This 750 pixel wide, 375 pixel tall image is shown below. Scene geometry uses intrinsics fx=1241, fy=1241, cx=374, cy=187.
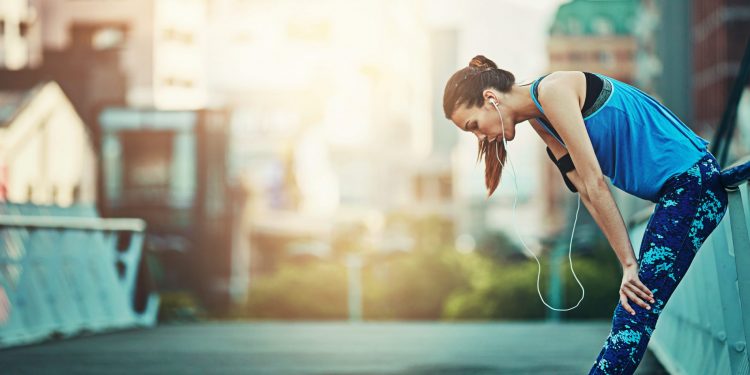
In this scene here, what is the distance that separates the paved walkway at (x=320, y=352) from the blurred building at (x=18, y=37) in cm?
2686

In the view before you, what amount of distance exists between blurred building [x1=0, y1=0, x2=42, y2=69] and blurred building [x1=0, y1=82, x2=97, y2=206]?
2521 mm

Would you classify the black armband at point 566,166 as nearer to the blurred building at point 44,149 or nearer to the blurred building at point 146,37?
the blurred building at point 44,149

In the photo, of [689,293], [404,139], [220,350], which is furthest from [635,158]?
[404,139]

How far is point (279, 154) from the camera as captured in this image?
54500 mm

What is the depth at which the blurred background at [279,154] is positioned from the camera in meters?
29.6

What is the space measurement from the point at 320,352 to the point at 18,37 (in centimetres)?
3227

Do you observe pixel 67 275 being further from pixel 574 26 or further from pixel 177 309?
pixel 574 26

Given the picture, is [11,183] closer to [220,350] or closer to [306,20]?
[220,350]

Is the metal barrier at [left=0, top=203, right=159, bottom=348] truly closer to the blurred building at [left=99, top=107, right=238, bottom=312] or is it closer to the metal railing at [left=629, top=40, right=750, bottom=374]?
the metal railing at [left=629, top=40, right=750, bottom=374]

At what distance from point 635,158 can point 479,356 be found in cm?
550

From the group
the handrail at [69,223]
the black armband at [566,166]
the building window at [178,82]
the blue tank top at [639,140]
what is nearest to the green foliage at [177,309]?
the handrail at [69,223]

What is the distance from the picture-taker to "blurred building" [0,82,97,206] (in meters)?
31.0

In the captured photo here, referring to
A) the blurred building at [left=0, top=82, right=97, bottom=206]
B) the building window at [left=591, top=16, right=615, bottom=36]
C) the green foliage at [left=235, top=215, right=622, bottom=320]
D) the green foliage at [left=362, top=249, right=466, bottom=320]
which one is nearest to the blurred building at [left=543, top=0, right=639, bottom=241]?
the building window at [left=591, top=16, right=615, bottom=36]

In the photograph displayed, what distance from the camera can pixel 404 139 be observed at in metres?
82.1
